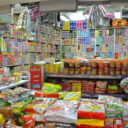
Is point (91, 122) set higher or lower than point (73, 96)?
lower

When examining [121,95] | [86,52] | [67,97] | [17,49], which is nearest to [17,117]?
[67,97]

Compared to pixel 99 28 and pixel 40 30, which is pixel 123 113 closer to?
pixel 40 30

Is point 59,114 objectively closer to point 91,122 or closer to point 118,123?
point 91,122

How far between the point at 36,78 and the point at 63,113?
225 cm

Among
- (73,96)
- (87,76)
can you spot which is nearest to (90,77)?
(87,76)

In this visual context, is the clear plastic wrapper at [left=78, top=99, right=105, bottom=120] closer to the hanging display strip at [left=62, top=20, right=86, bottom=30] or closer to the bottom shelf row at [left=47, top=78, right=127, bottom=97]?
the bottom shelf row at [left=47, top=78, right=127, bottom=97]

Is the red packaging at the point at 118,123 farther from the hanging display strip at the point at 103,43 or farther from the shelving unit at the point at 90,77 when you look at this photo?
the hanging display strip at the point at 103,43

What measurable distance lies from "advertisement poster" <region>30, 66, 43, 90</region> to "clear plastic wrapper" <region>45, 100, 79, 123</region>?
2.04m

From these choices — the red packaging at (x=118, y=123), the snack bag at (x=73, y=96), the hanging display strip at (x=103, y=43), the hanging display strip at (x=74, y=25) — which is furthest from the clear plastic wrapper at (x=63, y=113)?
the hanging display strip at (x=74, y=25)

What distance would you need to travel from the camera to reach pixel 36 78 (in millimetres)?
3723

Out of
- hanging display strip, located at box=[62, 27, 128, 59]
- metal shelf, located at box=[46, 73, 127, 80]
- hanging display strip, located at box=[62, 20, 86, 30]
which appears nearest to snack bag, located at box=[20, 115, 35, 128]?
metal shelf, located at box=[46, 73, 127, 80]

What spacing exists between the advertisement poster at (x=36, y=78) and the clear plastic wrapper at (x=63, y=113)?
204 centimetres

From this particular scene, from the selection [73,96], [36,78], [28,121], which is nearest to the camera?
[28,121]

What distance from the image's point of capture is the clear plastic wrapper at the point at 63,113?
1490 mm
